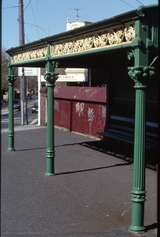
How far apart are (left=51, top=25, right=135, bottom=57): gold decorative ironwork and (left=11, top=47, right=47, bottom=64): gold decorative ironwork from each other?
35.6 inches

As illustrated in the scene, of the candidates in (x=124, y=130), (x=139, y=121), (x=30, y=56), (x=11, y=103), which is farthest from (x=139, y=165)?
(x=11, y=103)

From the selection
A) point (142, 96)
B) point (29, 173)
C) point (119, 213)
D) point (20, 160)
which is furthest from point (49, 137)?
point (142, 96)

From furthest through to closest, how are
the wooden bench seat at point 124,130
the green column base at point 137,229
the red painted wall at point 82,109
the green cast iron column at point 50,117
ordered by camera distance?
1. the red painted wall at point 82,109
2. the wooden bench seat at point 124,130
3. the green cast iron column at point 50,117
4. the green column base at point 137,229

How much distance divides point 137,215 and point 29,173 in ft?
19.5

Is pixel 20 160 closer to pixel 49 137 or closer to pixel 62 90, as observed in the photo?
pixel 49 137

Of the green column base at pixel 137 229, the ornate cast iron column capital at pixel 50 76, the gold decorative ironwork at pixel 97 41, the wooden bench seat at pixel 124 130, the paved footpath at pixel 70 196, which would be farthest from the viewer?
the wooden bench seat at pixel 124 130

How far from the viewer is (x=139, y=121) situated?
787 cm

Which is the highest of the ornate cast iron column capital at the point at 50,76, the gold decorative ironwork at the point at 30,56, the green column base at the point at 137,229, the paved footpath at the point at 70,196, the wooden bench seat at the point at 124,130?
the gold decorative ironwork at the point at 30,56

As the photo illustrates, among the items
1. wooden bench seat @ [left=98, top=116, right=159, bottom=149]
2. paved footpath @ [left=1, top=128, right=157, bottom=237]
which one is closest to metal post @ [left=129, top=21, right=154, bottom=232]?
paved footpath @ [left=1, top=128, right=157, bottom=237]

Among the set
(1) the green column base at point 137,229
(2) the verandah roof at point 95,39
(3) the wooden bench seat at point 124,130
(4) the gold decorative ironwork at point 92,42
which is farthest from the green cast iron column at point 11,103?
(1) the green column base at point 137,229

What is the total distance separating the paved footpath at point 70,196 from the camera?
789cm

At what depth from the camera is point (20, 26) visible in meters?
31.1

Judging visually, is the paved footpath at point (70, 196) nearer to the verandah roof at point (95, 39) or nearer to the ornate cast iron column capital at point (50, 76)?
the ornate cast iron column capital at point (50, 76)

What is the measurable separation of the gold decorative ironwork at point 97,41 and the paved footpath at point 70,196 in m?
2.75
